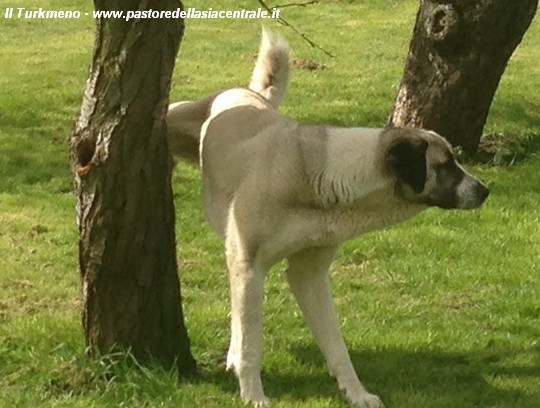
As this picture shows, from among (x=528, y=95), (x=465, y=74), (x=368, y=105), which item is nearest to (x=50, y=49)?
(x=368, y=105)

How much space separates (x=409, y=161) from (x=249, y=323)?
3.37ft

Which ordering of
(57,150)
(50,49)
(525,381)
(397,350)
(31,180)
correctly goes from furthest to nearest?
(50,49)
(57,150)
(31,180)
(397,350)
(525,381)

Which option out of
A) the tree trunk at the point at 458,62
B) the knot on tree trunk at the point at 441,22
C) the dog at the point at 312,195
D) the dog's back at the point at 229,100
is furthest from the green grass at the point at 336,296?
the knot on tree trunk at the point at 441,22

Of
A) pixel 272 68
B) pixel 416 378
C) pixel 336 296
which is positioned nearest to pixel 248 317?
pixel 416 378

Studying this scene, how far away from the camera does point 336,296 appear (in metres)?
6.91

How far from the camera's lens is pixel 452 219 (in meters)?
8.53

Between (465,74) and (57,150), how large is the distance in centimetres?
377

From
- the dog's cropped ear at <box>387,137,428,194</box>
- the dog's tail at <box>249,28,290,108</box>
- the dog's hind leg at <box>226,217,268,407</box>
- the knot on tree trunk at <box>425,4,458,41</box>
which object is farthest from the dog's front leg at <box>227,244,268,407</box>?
the knot on tree trunk at <box>425,4,458,41</box>

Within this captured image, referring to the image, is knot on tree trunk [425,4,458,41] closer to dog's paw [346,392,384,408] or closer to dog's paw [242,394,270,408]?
dog's paw [346,392,384,408]

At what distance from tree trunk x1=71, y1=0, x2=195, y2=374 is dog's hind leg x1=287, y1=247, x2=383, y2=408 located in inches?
24.2

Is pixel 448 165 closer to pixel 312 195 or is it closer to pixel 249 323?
pixel 312 195

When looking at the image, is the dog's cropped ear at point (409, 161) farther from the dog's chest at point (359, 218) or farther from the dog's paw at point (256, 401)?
the dog's paw at point (256, 401)

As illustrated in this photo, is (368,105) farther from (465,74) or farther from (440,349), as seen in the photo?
(440,349)

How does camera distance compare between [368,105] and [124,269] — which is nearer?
[124,269]
